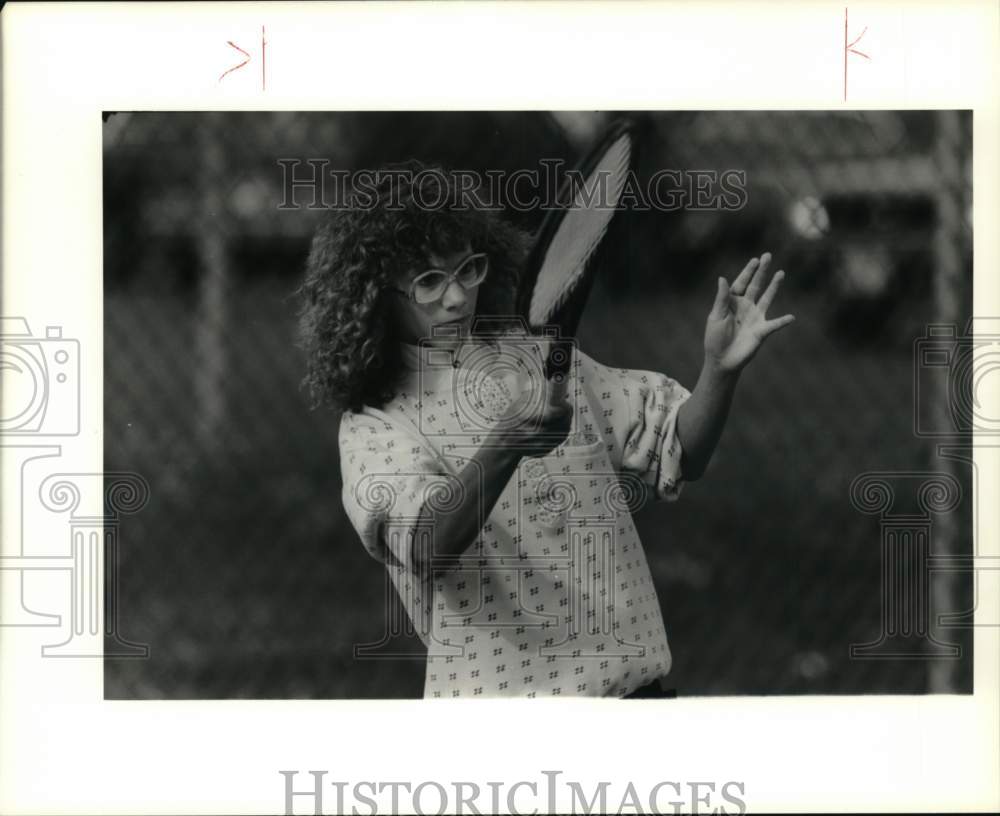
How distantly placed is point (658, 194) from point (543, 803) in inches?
48.4

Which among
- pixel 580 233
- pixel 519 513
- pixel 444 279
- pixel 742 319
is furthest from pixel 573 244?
pixel 519 513

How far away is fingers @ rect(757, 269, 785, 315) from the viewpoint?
3.14m

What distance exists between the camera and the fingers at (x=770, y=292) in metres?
3.14

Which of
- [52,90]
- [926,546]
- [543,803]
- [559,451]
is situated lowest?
[543,803]

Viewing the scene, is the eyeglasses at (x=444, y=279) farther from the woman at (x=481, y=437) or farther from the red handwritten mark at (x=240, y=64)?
the red handwritten mark at (x=240, y=64)

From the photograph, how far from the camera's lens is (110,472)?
10.3ft

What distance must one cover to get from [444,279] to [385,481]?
411 millimetres

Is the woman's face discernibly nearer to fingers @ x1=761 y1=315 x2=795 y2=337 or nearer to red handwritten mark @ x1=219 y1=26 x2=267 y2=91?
red handwritten mark @ x1=219 y1=26 x2=267 y2=91

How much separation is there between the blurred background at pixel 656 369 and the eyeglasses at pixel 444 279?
0.39 feet

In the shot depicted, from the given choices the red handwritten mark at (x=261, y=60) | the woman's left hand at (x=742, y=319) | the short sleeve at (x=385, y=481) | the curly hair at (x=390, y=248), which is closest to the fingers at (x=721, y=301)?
the woman's left hand at (x=742, y=319)

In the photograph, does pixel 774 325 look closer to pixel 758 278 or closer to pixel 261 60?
pixel 758 278

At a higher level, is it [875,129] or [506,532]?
[875,129]

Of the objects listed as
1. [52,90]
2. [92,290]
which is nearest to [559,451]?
[92,290]

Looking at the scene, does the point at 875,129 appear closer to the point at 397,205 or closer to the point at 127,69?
the point at 397,205
